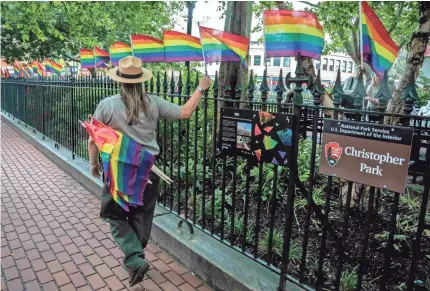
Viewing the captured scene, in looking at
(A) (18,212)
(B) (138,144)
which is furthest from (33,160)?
(B) (138,144)

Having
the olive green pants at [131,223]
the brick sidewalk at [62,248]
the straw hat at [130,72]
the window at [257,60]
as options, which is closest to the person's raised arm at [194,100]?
the straw hat at [130,72]

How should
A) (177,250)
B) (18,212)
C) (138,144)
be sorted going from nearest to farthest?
(138,144)
(177,250)
(18,212)

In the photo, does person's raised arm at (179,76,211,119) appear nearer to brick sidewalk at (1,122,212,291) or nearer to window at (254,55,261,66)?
brick sidewalk at (1,122,212,291)

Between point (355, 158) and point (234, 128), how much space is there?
1.19 metres

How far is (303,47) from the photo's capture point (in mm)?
3230

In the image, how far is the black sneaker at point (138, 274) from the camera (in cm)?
305

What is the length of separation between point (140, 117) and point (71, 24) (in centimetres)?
1153

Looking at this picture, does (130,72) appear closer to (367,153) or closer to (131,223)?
(131,223)


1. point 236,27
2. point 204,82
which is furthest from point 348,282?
point 236,27

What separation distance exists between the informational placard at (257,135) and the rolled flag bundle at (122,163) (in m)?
0.75

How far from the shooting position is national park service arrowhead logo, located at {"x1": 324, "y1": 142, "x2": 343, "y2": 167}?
2.35m

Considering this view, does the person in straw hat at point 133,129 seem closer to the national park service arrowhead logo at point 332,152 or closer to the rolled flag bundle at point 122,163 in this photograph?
the rolled flag bundle at point 122,163

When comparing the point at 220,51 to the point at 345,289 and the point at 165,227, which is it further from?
the point at 345,289

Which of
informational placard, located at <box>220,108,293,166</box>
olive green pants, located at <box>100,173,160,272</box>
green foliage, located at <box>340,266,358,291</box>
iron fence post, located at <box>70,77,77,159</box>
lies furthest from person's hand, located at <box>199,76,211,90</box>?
iron fence post, located at <box>70,77,77,159</box>
